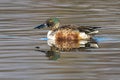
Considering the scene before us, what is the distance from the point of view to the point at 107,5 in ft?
63.7

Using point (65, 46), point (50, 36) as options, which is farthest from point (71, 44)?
point (50, 36)

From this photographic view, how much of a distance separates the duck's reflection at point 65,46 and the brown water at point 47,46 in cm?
13

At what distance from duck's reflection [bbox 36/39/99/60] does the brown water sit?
0.13 meters

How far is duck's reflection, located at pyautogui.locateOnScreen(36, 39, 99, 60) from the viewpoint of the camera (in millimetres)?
12188

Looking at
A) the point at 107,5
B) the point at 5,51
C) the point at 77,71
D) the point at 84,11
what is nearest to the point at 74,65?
the point at 77,71

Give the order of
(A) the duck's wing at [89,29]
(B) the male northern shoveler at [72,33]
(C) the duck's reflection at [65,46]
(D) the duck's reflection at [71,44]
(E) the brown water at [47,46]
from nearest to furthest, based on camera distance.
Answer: (E) the brown water at [47,46]
(C) the duck's reflection at [65,46]
(D) the duck's reflection at [71,44]
(A) the duck's wing at [89,29]
(B) the male northern shoveler at [72,33]

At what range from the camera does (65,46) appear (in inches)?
524

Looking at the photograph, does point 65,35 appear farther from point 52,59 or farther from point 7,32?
point 52,59

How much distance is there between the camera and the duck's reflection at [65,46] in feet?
40.0

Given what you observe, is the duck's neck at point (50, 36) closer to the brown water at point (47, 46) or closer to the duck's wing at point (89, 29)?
the brown water at point (47, 46)

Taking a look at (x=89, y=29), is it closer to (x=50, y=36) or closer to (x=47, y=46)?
(x=50, y=36)

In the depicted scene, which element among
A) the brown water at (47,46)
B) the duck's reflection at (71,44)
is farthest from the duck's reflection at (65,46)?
the brown water at (47,46)

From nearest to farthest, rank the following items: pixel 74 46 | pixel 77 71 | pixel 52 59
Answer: pixel 77 71 → pixel 52 59 → pixel 74 46

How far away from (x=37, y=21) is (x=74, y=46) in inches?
133
